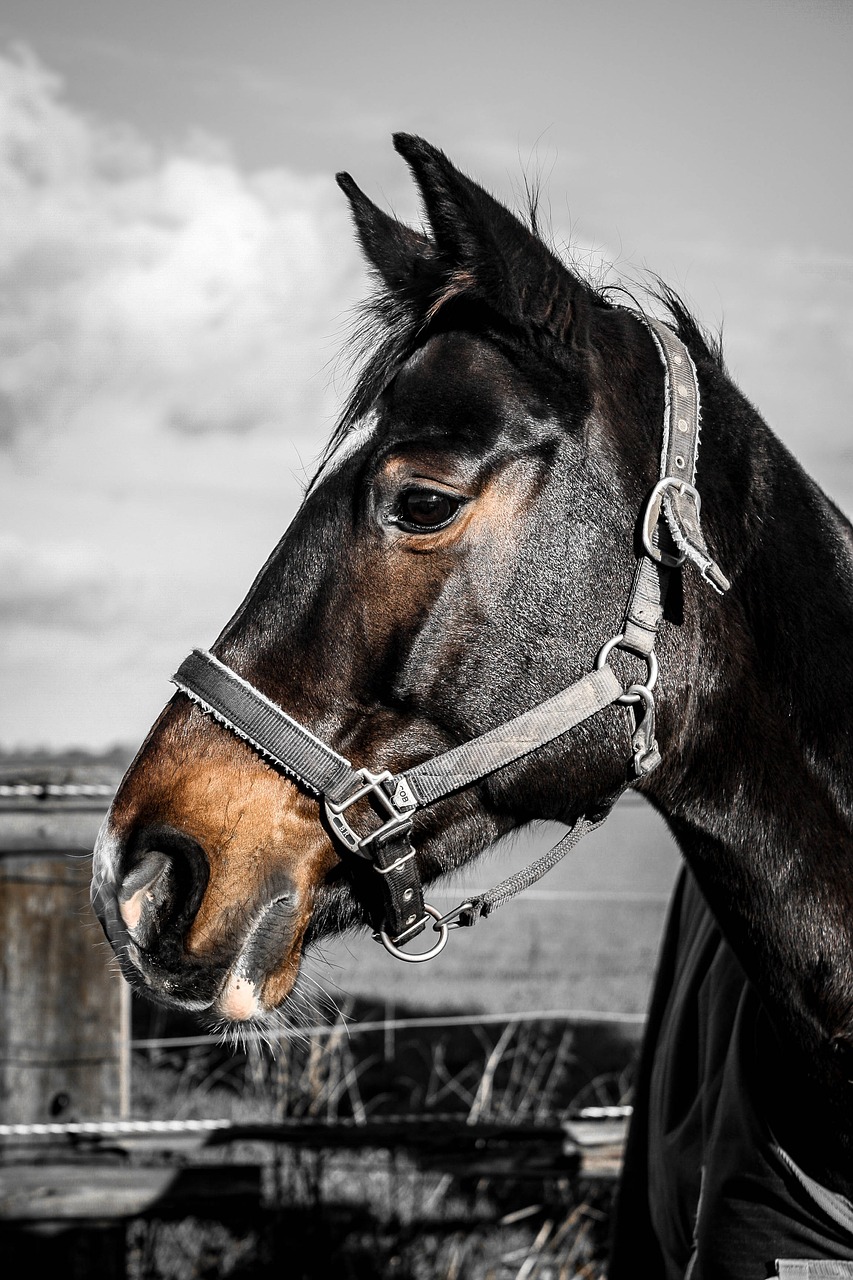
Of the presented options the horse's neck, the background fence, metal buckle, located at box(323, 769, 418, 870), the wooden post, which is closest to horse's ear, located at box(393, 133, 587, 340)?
the horse's neck

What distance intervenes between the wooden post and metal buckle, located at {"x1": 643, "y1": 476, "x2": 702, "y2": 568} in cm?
287

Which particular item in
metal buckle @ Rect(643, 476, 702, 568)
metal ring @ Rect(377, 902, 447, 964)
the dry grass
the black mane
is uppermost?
the black mane

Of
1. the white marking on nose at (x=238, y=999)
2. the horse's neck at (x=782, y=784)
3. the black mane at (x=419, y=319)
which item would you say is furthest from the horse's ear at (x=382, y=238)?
the white marking on nose at (x=238, y=999)

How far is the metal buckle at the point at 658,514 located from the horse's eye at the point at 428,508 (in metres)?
0.32

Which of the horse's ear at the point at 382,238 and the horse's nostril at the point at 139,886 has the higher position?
the horse's ear at the point at 382,238

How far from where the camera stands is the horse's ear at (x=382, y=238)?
212cm

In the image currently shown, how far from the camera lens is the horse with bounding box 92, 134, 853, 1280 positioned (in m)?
1.71

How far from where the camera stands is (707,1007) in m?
2.42

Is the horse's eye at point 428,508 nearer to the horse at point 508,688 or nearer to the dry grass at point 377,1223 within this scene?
the horse at point 508,688

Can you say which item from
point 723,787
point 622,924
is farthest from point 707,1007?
point 622,924

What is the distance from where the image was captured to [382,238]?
7.07 ft

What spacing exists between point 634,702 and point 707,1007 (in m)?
1.04

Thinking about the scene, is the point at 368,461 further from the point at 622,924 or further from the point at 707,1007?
the point at 622,924

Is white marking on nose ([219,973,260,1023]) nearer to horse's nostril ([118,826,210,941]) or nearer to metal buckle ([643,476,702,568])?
horse's nostril ([118,826,210,941])
